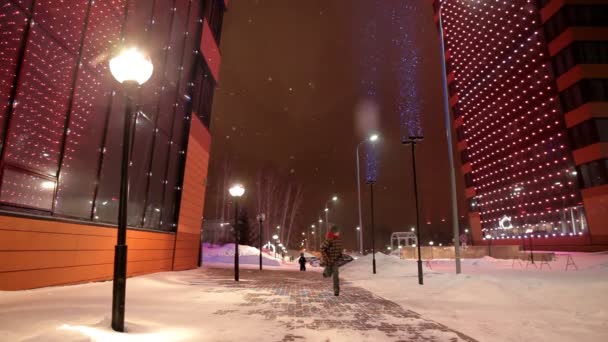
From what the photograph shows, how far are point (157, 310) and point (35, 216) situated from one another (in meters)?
3.74

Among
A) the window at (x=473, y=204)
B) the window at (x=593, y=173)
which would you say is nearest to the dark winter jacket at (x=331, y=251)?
the window at (x=593, y=173)

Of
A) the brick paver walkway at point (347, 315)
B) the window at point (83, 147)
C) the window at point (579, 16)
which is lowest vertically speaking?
the brick paver walkway at point (347, 315)

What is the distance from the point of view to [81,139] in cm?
1014

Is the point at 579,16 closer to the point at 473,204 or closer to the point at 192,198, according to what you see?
the point at 473,204

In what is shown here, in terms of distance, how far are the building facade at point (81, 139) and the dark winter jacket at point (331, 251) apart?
6.60 m

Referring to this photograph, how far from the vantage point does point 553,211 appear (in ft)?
132

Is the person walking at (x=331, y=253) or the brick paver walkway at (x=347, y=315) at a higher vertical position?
the person walking at (x=331, y=253)

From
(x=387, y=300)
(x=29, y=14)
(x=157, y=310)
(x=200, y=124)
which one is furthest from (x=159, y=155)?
(x=387, y=300)

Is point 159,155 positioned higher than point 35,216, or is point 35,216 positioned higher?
point 159,155

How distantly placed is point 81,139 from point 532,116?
46.7 meters

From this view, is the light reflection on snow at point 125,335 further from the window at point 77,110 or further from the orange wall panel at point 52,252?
the window at point 77,110

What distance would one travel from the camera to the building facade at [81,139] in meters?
7.79

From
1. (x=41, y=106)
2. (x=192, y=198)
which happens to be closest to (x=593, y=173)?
(x=192, y=198)

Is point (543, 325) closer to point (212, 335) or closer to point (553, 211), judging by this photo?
point (212, 335)
